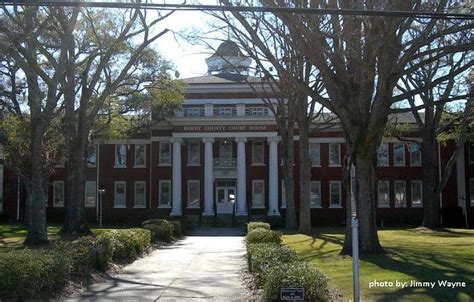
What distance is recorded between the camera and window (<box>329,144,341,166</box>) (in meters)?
50.4

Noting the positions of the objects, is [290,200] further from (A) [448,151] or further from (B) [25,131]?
(A) [448,151]

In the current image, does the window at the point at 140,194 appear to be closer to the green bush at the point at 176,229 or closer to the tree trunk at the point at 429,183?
the green bush at the point at 176,229

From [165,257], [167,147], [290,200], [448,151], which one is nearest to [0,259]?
[165,257]

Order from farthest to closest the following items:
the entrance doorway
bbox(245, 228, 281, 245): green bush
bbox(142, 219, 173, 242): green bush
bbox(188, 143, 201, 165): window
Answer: bbox(188, 143, 201, 165): window < the entrance doorway < bbox(142, 219, 173, 242): green bush < bbox(245, 228, 281, 245): green bush

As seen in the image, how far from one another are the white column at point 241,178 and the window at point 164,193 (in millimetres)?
7431

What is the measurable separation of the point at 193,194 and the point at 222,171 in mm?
3429

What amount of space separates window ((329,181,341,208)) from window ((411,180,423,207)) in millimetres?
6577

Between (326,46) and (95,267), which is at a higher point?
(326,46)

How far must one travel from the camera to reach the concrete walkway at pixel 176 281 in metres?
10.9

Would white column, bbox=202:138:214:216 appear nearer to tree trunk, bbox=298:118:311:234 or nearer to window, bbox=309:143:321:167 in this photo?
window, bbox=309:143:321:167

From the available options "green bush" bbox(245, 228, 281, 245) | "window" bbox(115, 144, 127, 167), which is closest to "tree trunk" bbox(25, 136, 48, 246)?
"green bush" bbox(245, 228, 281, 245)

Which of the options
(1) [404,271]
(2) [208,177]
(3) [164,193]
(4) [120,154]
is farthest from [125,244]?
(4) [120,154]

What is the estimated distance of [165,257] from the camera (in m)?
18.5

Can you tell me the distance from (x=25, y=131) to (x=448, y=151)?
122ft
